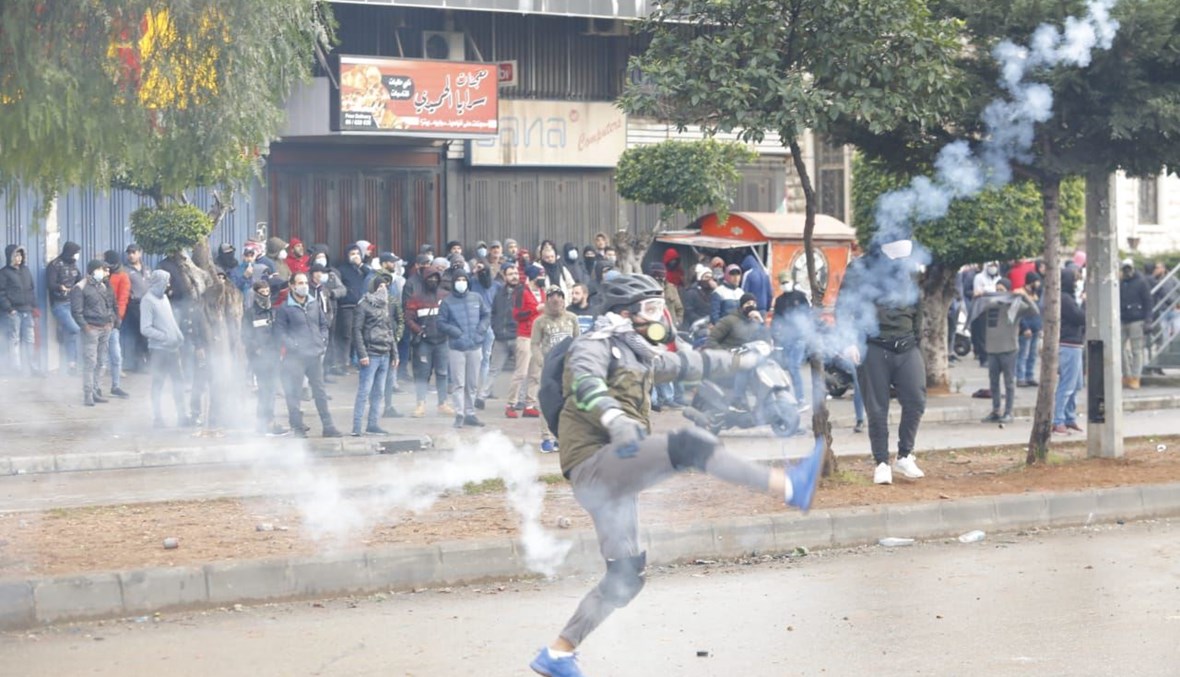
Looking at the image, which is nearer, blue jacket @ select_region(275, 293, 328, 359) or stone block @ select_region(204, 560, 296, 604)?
stone block @ select_region(204, 560, 296, 604)

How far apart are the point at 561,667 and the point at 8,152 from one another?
4.60m

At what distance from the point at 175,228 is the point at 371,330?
252 cm

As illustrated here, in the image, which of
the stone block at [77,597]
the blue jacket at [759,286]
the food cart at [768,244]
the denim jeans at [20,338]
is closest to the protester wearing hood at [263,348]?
the denim jeans at [20,338]

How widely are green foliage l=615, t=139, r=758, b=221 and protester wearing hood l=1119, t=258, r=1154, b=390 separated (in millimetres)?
5580

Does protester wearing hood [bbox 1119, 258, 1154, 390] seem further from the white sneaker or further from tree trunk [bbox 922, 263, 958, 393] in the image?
the white sneaker

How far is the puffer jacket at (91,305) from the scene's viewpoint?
1786 cm

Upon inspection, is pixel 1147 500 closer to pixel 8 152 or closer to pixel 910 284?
pixel 910 284

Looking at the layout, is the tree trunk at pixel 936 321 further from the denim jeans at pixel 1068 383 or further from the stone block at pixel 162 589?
the stone block at pixel 162 589

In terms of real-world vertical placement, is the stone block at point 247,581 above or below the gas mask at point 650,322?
below

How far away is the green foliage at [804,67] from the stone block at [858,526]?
260 cm

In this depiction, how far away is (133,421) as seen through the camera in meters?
17.3

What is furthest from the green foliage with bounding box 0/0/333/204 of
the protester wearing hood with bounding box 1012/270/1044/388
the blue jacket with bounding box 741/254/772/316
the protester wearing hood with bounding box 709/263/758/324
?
the protester wearing hood with bounding box 1012/270/1044/388

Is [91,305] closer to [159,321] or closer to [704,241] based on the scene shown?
[159,321]

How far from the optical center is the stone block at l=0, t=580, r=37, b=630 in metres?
8.00
